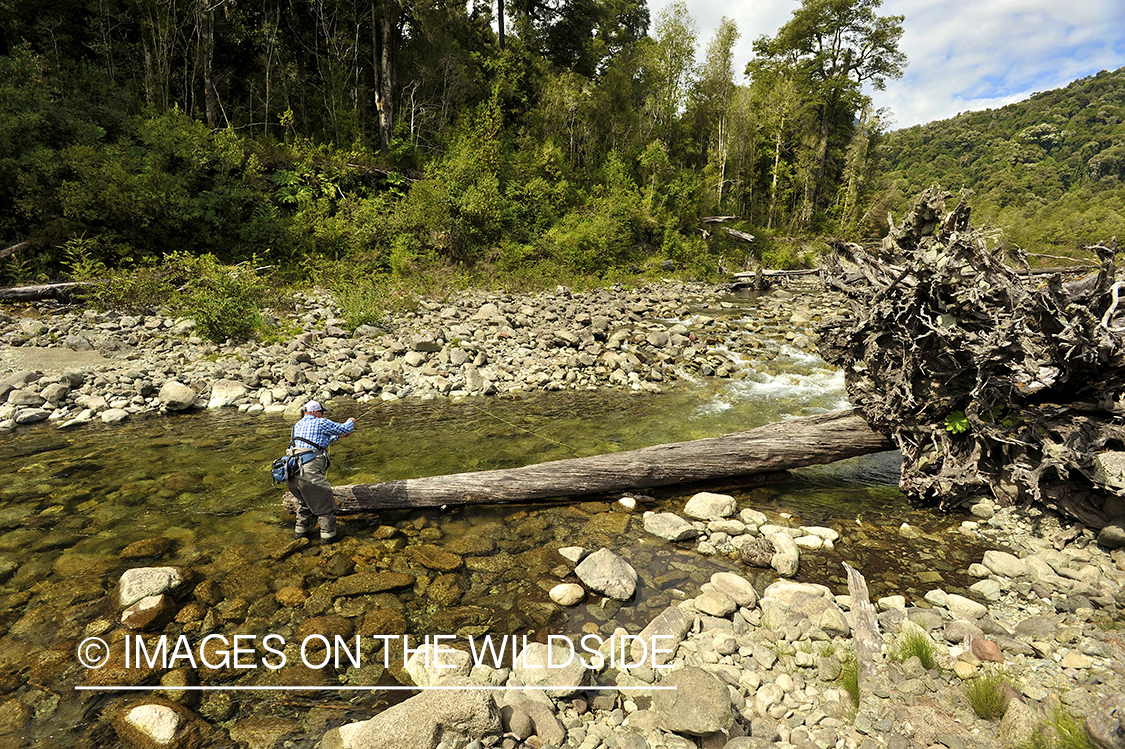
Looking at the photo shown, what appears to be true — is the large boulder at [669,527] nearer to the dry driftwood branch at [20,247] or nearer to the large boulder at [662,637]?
the large boulder at [662,637]

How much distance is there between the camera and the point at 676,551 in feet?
17.6

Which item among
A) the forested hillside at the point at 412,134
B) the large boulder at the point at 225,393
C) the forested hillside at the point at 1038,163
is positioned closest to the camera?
the large boulder at the point at 225,393

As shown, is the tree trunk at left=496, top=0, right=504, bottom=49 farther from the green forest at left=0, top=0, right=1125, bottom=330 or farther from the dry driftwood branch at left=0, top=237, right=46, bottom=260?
the dry driftwood branch at left=0, top=237, right=46, bottom=260

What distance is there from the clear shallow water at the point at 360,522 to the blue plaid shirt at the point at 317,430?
1.15m

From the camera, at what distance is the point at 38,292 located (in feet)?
43.4

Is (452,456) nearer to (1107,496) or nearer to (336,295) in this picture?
(1107,496)

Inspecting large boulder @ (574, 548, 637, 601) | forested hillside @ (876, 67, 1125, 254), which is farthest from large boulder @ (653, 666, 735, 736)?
forested hillside @ (876, 67, 1125, 254)

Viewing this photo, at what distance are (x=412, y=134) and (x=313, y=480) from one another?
26103 mm

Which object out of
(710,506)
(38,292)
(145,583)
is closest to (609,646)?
(710,506)

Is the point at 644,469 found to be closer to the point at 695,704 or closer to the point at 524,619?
the point at 524,619

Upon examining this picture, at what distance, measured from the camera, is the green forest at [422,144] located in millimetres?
14984

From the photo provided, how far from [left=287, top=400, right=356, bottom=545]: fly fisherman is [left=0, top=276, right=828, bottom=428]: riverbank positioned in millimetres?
4921

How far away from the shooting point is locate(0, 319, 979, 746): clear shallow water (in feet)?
14.2

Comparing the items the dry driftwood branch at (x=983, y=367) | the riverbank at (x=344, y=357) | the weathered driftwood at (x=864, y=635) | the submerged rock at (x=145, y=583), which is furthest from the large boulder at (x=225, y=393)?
the dry driftwood branch at (x=983, y=367)
